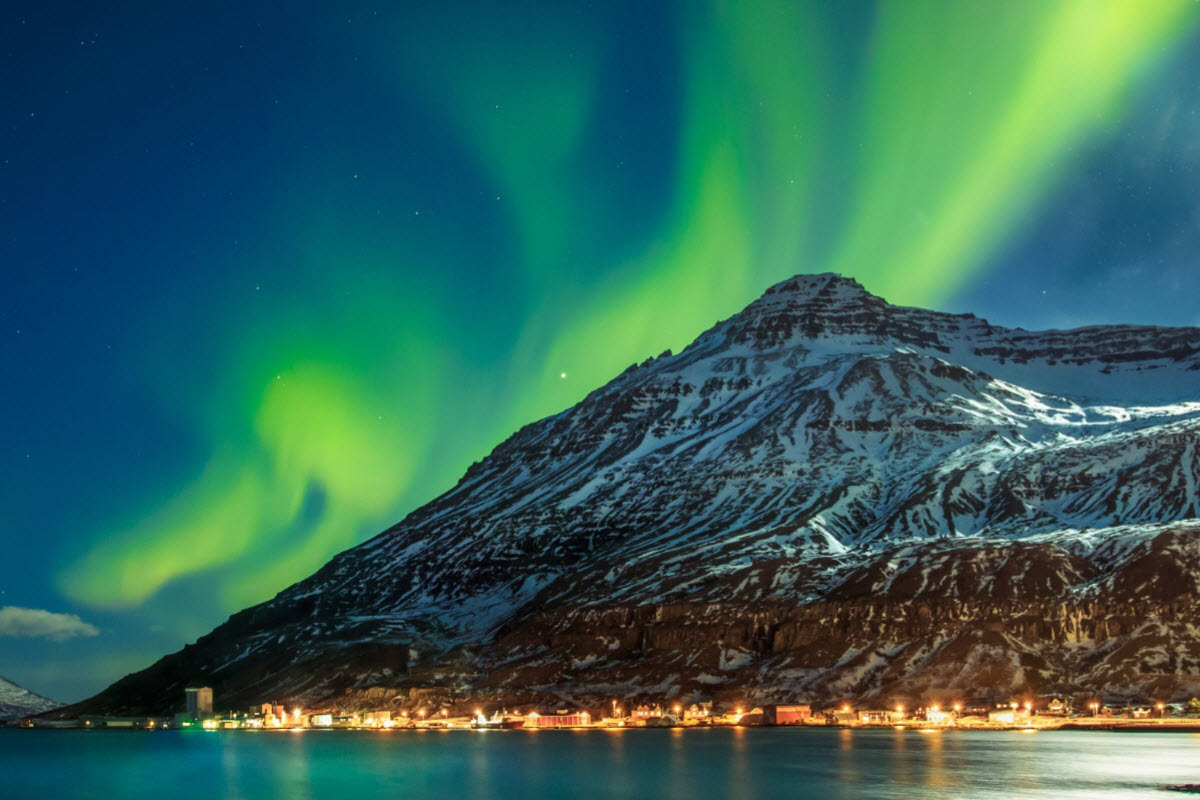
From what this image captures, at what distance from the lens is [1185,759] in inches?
7008

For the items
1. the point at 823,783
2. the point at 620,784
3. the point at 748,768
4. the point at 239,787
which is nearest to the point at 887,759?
the point at 748,768

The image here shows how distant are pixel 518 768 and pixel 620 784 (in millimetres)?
33504

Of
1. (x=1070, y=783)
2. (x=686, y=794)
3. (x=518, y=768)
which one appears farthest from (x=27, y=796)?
(x=1070, y=783)

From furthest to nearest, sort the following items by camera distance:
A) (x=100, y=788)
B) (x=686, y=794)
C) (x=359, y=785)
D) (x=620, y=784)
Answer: (x=100, y=788) → (x=359, y=785) → (x=620, y=784) → (x=686, y=794)

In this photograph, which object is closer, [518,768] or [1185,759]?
[1185,759]

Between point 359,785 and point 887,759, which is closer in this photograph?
point 359,785

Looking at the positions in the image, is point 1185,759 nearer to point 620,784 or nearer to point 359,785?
point 620,784

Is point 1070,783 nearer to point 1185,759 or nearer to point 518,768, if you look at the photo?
point 1185,759

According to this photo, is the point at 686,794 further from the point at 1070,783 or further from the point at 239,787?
the point at 239,787

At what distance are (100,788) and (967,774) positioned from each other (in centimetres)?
12556

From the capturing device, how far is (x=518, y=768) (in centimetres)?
19088

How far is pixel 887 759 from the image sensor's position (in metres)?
190

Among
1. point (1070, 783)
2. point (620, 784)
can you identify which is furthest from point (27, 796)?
point (1070, 783)

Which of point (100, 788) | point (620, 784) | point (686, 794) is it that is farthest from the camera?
point (100, 788)
